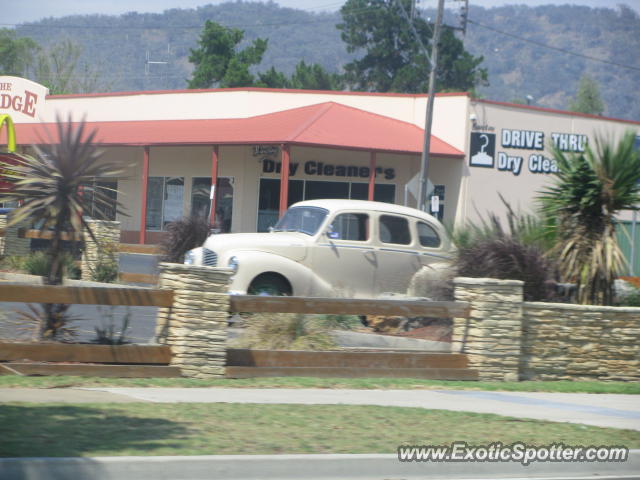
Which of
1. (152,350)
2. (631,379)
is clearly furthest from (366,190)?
(152,350)

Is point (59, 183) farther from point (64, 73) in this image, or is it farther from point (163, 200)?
point (64, 73)

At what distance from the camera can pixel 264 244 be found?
13414 mm

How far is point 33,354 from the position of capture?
962cm

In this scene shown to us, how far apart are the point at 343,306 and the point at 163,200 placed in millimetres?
29023

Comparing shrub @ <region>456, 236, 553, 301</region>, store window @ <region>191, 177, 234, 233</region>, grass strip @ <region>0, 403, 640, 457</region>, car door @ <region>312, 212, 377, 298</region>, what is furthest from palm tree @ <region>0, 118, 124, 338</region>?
store window @ <region>191, 177, 234, 233</region>

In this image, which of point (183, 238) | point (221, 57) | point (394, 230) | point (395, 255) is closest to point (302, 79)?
point (221, 57)

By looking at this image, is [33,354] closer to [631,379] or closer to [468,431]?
[468,431]

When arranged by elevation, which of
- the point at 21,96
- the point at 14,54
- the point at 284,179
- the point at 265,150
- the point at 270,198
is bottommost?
the point at 270,198

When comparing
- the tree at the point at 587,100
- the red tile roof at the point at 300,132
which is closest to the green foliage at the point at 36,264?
the red tile roof at the point at 300,132

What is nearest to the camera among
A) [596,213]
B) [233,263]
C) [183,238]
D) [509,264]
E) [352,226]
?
[509,264]

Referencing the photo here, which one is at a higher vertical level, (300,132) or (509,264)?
(300,132)

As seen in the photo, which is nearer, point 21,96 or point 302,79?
point 21,96

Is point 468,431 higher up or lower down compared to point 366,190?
lower down

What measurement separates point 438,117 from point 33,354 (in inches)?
1106
